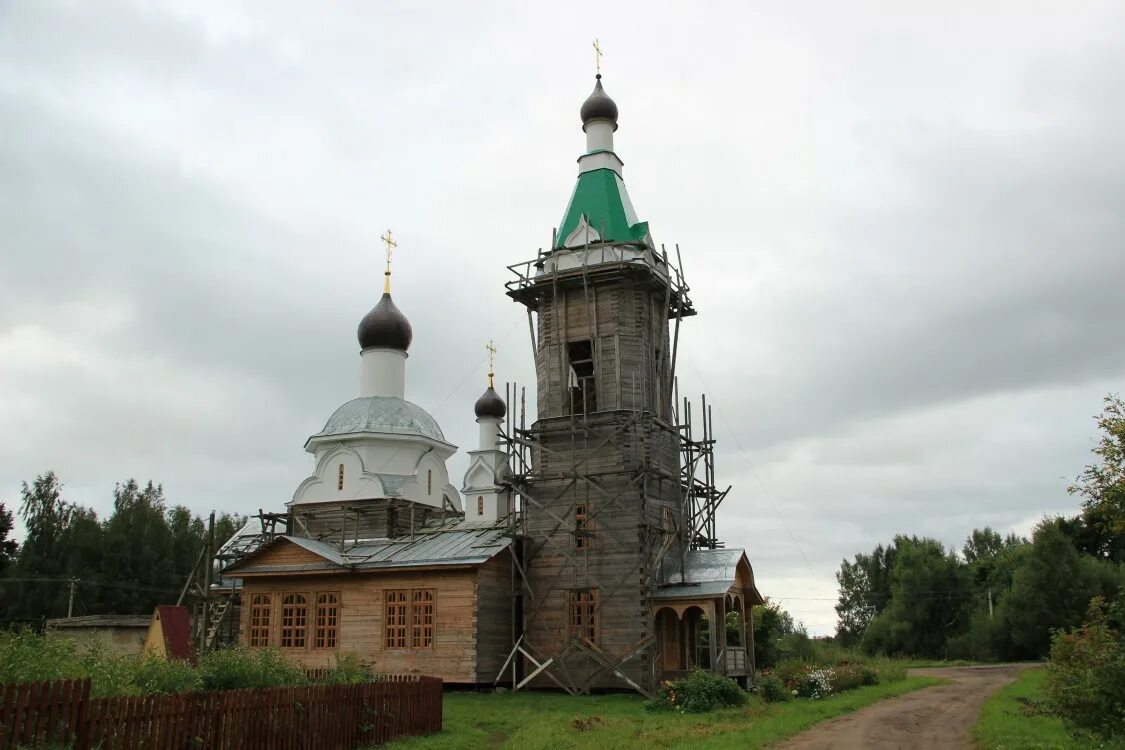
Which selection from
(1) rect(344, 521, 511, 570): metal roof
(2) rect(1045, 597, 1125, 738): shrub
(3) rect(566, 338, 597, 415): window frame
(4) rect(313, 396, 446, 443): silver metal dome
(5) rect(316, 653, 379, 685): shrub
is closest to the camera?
(2) rect(1045, 597, 1125, 738): shrub

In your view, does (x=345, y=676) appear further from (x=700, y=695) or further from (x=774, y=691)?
(x=774, y=691)

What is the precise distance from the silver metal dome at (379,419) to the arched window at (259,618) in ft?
24.4

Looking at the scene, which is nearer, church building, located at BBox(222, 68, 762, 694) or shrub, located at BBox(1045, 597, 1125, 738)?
shrub, located at BBox(1045, 597, 1125, 738)

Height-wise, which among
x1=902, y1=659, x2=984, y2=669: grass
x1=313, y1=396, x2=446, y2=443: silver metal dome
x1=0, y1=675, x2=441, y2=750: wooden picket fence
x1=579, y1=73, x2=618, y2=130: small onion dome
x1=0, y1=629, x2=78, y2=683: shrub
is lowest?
x1=902, y1=659, x2=984, y2=669: grass

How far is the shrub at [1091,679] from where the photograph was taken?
13.3m

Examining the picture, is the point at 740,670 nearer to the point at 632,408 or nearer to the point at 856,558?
the point at 632,408

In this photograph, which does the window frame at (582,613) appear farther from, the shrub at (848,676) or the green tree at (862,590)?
the green tree at (862,590)

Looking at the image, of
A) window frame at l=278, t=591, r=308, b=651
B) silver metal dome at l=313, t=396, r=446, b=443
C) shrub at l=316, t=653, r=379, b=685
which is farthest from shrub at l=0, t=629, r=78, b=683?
silver metal dome at l=313, t=396, r=446, b=443

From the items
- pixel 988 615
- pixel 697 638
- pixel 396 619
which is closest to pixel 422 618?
pixel 396 619

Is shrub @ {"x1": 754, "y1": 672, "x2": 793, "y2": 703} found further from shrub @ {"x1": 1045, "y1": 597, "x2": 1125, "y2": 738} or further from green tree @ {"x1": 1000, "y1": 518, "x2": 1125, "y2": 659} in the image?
green tree @ {"x1": 1000, "y1": 518, "x2": 1125, "y2": 659}

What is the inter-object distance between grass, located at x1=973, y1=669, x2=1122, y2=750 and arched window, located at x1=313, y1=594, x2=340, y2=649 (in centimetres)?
1652

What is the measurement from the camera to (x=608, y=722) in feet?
58.9

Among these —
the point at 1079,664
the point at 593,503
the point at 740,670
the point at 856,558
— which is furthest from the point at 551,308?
the point at 856,558

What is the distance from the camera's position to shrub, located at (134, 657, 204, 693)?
41.0 ft
